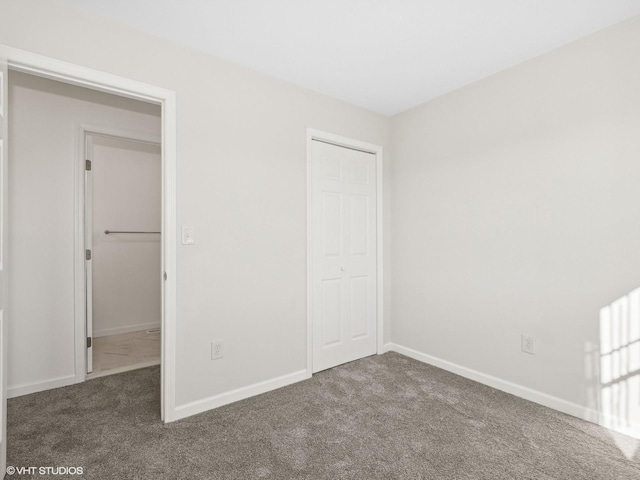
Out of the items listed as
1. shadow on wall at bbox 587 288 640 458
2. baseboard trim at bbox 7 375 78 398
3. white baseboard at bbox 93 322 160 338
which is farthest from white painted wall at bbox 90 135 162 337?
shadow on wall at bbox 587 288 640 458

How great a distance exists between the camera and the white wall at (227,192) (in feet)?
6.62

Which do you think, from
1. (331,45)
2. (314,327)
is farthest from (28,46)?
(314,327)

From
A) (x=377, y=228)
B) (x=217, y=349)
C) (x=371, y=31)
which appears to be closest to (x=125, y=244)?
(x=217, y=349)

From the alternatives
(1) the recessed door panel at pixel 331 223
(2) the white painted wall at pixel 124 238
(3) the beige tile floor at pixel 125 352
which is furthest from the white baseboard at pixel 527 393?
(2) the white painted wall at pixel 124 238

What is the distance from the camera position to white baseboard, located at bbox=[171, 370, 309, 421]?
87.7 inches

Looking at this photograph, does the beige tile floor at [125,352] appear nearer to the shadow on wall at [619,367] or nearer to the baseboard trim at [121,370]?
the baseboard trim at [121,370]

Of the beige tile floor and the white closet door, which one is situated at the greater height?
the white closet door

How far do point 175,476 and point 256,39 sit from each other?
254cm

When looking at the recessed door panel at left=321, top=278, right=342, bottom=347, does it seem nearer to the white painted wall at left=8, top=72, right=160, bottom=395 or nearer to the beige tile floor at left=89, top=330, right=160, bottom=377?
the beige tile floor at left=89, top=330, right=160, bottom=377

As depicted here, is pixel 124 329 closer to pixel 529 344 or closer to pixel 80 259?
pixel 80 259

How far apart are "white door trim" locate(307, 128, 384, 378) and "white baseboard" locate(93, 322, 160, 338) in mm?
2605

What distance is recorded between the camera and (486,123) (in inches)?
106

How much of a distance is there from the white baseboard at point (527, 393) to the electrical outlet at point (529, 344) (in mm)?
272

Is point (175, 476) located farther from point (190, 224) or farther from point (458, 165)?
point (458, 165)
